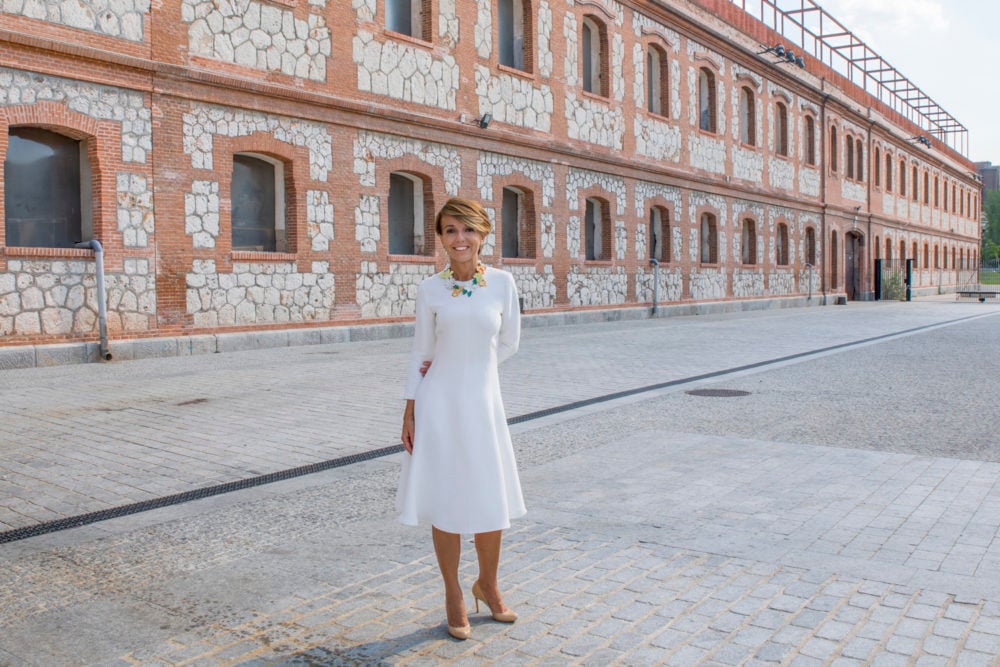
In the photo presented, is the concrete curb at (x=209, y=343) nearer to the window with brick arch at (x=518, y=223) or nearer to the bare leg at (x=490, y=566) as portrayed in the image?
the window with brick arch at (x=518, y=223)

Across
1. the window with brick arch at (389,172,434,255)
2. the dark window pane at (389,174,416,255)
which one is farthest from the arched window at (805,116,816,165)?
the dark window pane at (389,174,416,255)

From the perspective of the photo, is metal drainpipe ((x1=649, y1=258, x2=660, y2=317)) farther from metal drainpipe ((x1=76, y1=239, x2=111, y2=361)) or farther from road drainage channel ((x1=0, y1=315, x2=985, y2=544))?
metal drainpipe ((x1=76, y1=239, x2=111, y2=361))

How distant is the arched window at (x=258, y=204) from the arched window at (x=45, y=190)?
8.49 ft

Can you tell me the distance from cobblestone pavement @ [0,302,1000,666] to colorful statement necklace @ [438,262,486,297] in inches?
48.7

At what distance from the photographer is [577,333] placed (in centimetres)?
1916

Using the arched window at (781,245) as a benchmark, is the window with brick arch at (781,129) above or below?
above

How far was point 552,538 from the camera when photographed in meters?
4.45

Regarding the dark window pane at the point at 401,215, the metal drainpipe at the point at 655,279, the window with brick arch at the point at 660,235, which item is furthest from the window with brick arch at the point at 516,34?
the window with brick arch at the point at 660,235

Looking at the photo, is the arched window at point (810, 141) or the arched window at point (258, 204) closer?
the arched window at point (258, 204)

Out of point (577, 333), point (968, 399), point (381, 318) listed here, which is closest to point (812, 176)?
point (577, 333)

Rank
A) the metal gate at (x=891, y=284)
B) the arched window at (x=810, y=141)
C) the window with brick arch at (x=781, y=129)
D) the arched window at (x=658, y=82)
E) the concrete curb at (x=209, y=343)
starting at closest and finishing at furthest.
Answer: the concrete curb at (x=209, y=343) → the arched window at (x=658, y=82) → the window with brick arch at (x=781, y=129) → the arched window at (x=810, y=141) → the metal gate at (x=891, y=284)

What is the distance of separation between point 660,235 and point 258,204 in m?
14.4

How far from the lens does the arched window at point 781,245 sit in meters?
34.8

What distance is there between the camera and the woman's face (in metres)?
3.34
